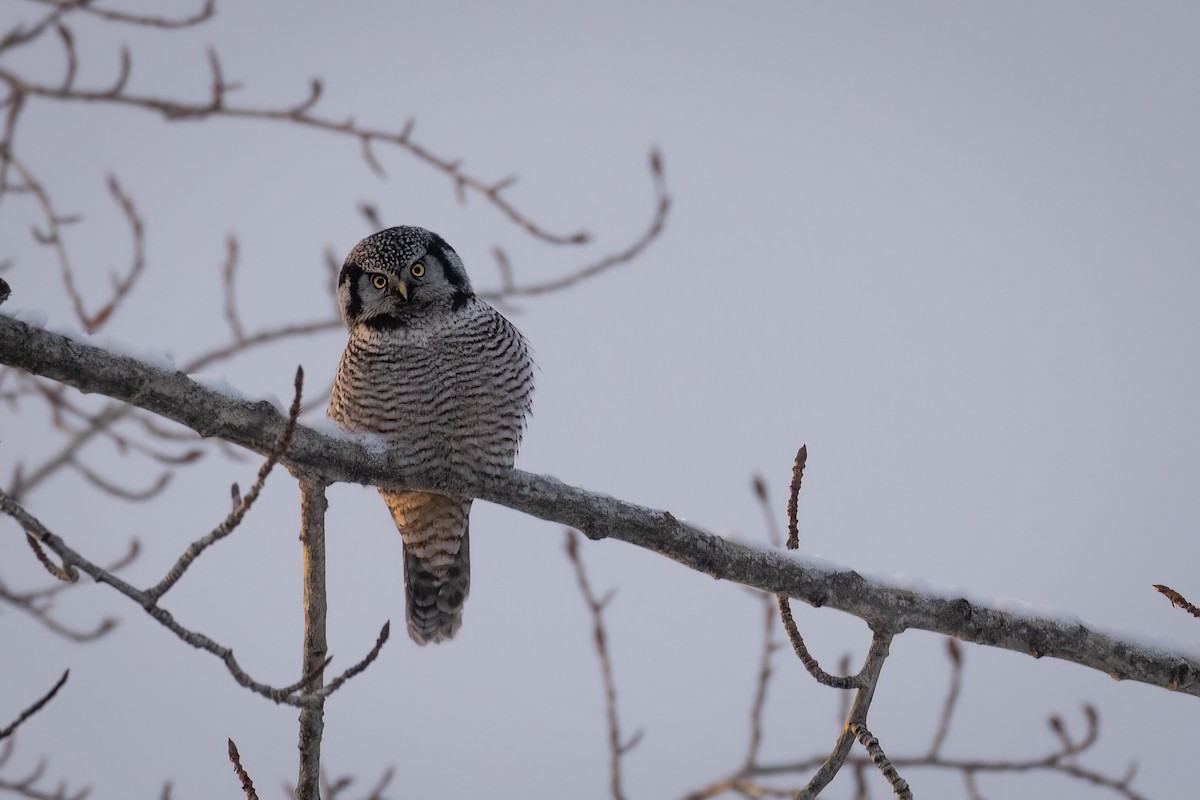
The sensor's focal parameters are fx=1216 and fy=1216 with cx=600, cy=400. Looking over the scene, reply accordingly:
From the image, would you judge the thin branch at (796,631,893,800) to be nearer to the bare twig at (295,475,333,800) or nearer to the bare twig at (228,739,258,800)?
→ the bare twig at (295,475,333,800)

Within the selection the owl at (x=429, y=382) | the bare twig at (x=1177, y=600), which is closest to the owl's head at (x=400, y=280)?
the owl at (x=429, y=382)

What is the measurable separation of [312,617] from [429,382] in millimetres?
1657

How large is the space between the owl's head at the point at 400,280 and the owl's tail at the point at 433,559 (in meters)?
0.79

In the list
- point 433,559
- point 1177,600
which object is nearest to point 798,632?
point 1177,600

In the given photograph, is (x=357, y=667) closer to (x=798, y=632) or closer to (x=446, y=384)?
(x=798, y=632)

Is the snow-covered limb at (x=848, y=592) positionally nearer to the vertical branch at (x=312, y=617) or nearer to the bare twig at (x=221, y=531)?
the vertical branch at (x=312, y=617)

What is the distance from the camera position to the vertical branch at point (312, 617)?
3240 mm

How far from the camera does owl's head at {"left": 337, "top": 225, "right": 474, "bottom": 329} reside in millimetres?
5258

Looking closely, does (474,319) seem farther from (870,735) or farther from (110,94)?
(870,735)

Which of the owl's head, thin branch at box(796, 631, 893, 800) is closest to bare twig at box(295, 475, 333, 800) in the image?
thin branch at box(796, 631, 893, 800)

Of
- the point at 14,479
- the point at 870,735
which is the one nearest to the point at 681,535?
the point at 870,735

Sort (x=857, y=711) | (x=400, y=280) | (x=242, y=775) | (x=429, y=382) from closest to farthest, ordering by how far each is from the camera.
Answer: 1. (x=242, y=775)
2. (x=857, y=711)
3. (x=429, y=382)
4. (x=400, y=280)

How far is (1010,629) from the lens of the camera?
3.73 meters

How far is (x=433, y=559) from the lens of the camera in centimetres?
550
